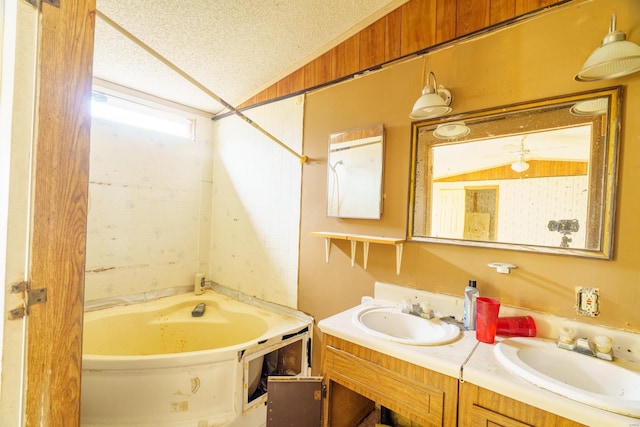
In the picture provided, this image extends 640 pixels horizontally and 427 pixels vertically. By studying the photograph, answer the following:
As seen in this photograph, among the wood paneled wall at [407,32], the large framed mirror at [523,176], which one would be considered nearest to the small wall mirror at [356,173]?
the large framed mirror at [523,176]

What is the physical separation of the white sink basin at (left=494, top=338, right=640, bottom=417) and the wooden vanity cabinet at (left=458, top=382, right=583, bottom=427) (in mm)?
79

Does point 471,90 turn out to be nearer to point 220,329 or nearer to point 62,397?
point 62,397

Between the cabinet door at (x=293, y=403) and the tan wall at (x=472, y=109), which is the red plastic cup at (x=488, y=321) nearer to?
the tan wall at (x=472, y=109)

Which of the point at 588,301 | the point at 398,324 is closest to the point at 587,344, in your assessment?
the point at 588,301

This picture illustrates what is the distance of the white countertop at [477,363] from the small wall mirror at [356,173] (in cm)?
65

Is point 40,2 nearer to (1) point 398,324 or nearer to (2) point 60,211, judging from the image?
(2) point 60,211

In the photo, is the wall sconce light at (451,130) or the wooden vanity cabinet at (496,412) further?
the wall sconce light at (451,130)

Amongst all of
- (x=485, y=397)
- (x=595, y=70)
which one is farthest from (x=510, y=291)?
(x=595, y=70)

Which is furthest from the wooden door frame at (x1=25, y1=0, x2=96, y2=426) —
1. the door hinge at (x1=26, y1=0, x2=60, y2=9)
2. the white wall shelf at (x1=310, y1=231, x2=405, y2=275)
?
the white wall shelf at (x1=310, y1=231, x2=405, y2=275)

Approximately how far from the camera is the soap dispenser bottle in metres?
1.28

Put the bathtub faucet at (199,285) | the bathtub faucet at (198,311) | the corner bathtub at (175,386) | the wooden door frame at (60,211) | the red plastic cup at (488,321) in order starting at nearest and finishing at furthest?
the wooden door frame at (60,211) → the red plastic cup at (488,321) → the corner bathtub at (175,386) → the bathtub faucet at (198,311) → the bathtub faucet at (199,285)

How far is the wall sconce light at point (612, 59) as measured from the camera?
908mm

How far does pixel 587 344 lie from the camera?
1.05 meters

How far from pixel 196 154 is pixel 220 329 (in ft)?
5.36
